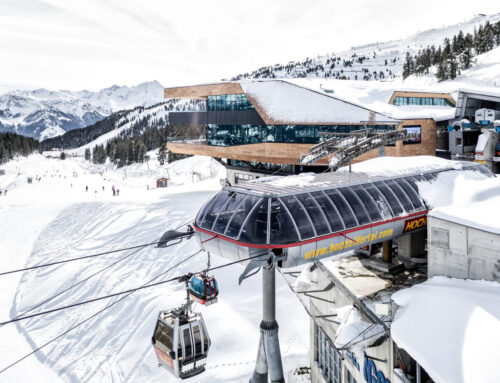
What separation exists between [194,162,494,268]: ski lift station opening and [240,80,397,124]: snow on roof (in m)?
26.8

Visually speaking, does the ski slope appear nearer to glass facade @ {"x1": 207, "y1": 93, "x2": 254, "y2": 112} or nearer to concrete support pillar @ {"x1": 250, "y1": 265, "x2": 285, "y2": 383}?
concrete support pillar @ {"x1": 250, "y1": 265, "x2": 285, "y2": 383}

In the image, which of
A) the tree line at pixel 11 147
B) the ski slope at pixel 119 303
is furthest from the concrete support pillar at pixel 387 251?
the tree line at pixel 11 147

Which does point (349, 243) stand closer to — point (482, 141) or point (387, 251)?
point (387, 251)

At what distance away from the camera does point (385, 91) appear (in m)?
57.9

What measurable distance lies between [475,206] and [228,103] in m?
38.6

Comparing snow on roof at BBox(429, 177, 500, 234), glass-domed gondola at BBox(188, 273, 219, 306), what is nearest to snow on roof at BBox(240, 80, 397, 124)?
snow on roof at BBox(429, 177, 500, 234)

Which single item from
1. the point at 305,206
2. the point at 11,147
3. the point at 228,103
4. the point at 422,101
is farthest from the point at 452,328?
the point at 11,147

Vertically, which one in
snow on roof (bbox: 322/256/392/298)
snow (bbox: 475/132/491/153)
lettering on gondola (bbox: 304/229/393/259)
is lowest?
snow on roof (bbox: 322/256/392/298)

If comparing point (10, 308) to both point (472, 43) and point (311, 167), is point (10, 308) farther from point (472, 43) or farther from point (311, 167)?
point (472, 43)

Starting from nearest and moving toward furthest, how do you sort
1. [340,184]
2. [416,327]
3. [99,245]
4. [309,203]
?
[416,327], [309,203], [340,184], [99,245]

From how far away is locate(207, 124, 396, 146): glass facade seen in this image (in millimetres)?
43344

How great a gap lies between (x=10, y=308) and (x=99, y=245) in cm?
961

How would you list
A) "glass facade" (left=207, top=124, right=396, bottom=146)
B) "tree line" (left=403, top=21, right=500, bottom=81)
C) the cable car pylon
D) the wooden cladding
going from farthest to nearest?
"tree line" (left=403, top=21, right=500, bottom=81) → the wooden cladding → "glass facade" (left=207, top=124, right=396, bottom=146) → the cable car pylon

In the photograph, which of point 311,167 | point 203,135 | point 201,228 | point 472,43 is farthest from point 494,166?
point 472,43
